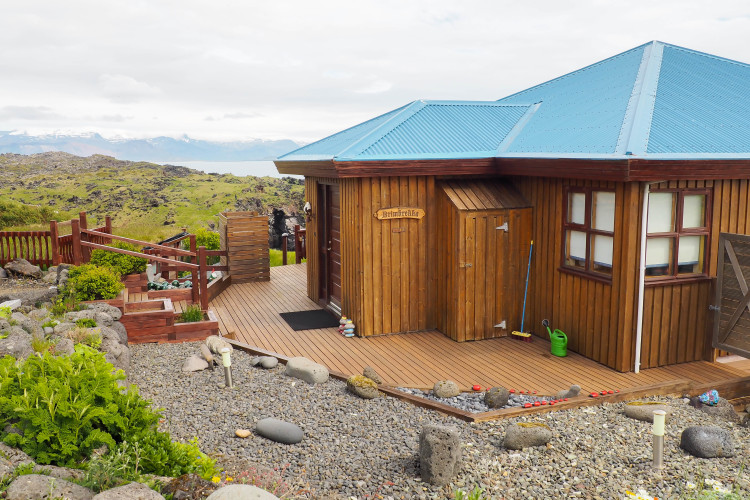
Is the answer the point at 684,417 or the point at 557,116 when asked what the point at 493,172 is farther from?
the point at 684,417

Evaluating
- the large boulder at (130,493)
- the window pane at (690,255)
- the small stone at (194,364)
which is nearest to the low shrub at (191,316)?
the small stone at (194,364)

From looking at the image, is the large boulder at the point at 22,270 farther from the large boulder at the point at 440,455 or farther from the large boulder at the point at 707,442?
the large boulder at the point at 707,442

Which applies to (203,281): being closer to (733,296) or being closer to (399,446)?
(399,446)

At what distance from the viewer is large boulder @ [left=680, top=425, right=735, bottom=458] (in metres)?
5.52

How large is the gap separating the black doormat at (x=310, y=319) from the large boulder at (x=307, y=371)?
2.44 m

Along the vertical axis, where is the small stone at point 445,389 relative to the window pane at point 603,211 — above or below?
below

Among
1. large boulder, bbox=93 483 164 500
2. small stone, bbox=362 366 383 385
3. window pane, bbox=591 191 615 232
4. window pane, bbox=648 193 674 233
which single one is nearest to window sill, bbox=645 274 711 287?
window pane, bbox=648 193 674 233

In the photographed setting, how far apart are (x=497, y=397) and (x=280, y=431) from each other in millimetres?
2483

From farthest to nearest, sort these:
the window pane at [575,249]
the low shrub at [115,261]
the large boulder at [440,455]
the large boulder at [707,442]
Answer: the low shrub at [115,261]
the window pane at [575,249]
the large boulder at [707,442]
the large boulder at [440,455]

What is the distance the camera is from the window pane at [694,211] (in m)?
7.56

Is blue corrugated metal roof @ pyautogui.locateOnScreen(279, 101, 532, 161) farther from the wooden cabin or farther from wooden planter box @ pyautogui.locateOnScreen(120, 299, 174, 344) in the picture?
wooden planter box @ pyautogui.locateOnScreen(120, 299, 174, 344)

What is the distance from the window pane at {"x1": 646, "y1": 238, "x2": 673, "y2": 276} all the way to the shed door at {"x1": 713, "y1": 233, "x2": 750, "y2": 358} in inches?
25.2

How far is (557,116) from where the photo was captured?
374 inches

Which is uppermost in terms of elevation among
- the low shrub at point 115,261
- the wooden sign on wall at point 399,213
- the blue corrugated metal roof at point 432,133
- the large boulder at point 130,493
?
the blue corrugated metal roof at point 432,133
